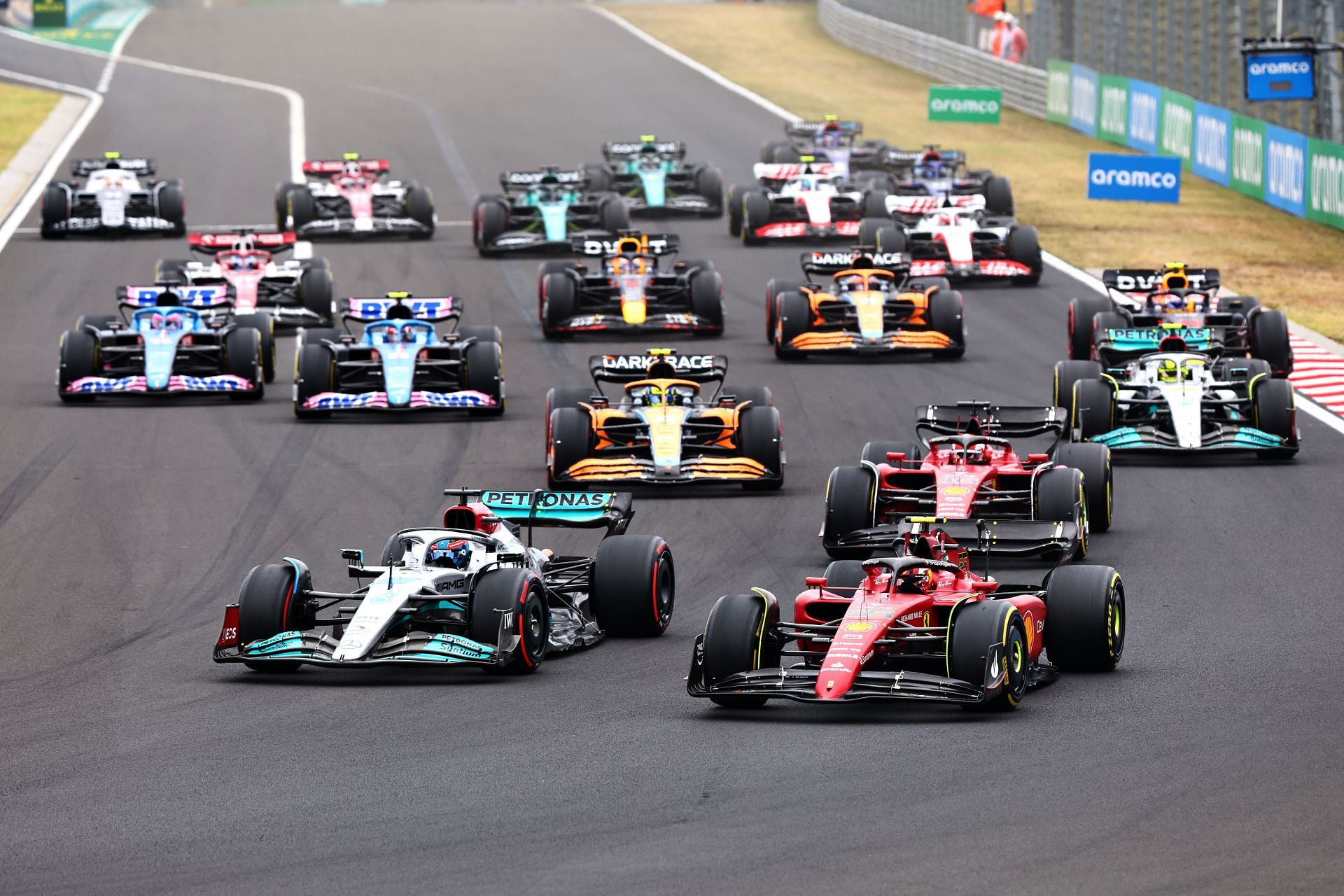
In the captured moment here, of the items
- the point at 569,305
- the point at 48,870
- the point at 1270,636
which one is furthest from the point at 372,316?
the point at 48,870

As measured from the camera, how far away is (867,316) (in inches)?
1199

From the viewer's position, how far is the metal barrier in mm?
65875

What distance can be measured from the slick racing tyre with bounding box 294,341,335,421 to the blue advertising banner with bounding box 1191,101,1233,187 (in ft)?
92.2

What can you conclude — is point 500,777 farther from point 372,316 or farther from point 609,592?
→ point 372,316

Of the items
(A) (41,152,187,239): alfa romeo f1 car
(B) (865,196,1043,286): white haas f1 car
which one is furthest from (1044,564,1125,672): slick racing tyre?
(A) (41,152,187,239): alfa romeo f1 car

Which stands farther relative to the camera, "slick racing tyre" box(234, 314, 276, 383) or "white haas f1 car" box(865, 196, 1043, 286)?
"white haas f1 car" box(865, 196, 1043, 286)

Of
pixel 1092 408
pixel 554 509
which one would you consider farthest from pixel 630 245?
pixel 554 509

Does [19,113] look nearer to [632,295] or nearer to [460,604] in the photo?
[632,295]

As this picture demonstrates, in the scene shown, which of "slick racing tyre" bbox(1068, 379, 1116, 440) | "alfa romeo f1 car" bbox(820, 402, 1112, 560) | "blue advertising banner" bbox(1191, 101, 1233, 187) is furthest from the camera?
"blue advertising banner" bbox(1191, 101, 1233, 187)

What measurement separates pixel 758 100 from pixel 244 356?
39365 millimetres

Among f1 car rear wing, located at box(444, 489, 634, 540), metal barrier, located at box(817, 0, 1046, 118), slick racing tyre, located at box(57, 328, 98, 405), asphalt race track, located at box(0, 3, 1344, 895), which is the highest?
metal barrier, located at box(817, 0, 1046, 118)

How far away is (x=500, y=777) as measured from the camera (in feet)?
41.5

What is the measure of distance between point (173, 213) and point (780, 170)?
447 inches

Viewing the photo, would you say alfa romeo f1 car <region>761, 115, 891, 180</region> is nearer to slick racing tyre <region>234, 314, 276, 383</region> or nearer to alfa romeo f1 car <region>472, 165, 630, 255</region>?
alfa romeo f1 car <region>472, 165, 630, 255</region>
